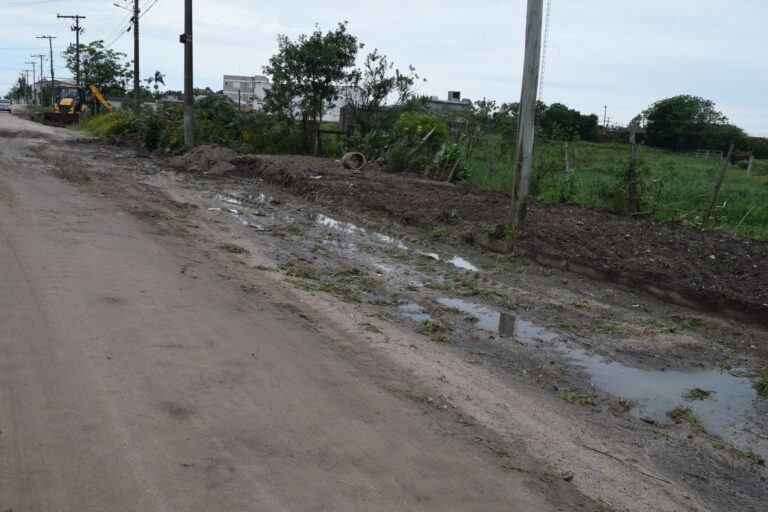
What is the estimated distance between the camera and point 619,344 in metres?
7.61

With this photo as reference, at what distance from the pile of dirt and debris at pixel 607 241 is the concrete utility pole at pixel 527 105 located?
1.81ft

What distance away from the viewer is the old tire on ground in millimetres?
21906

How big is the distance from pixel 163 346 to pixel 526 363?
3.38 metres

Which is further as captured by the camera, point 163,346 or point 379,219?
point 379,219

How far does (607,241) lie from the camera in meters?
11.6

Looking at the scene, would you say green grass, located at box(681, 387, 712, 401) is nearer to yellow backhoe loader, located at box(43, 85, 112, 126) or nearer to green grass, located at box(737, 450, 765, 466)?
green grass, located at box(737, 450, 765, 466)

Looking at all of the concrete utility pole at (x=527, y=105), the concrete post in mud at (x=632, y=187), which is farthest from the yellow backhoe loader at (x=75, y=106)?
the concrete utility pole at (x=527, y=105)

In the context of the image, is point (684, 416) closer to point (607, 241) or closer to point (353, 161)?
point (607, 241)

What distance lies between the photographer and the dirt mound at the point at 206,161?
21625 millimetres

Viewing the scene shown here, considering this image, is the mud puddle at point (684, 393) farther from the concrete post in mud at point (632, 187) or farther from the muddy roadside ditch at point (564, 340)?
the concrete post in mud at point (632, 187)

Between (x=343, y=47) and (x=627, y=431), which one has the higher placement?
(x=343, y=47)

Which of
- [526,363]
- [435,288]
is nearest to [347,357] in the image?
[526,363]

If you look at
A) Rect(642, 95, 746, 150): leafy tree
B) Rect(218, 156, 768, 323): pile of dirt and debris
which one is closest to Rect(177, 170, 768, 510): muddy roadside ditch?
Rect(218, 156, 768, 323): pile of dirt and debris

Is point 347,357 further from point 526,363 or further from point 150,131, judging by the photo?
point 150,131
